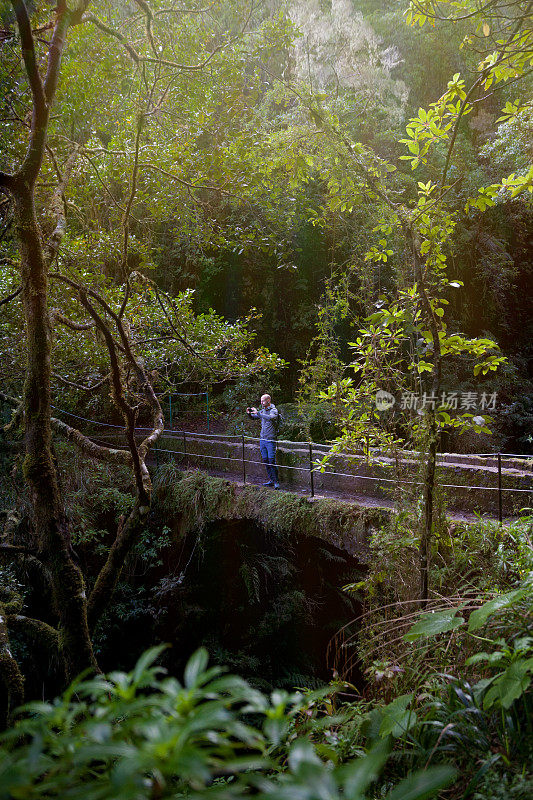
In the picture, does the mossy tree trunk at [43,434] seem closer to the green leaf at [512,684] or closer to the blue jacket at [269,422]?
the green leaf at [512,684]

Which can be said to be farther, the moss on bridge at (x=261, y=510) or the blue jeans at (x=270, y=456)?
the blue jeans at (x=270, y=456)

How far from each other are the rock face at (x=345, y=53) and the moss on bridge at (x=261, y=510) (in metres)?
10.8

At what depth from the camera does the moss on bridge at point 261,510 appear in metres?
5.93

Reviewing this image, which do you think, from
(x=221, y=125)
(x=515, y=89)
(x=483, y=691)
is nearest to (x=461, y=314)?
(x=515, y=89)

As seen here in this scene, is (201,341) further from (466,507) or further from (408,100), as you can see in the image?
(408,100)

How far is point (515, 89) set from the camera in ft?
39.3

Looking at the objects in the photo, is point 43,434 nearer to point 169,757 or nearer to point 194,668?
point 194,668

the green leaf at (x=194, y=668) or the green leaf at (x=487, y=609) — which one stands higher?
the green leaf at (x=194, y=668)

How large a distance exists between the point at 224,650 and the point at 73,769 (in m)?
7.96

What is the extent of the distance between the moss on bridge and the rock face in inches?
427

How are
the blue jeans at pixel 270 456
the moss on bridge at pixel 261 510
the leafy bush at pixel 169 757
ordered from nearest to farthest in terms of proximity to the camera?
the leafy bush at pixel 169 757
the moss on bridge at pixel 261 510
the blue jeans at pixel 270 456

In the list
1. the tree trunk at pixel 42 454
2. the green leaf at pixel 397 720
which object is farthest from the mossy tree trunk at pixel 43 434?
the green leaf at pixel 397 720

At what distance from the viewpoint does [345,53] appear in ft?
45.4

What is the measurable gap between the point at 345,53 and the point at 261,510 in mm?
13357
